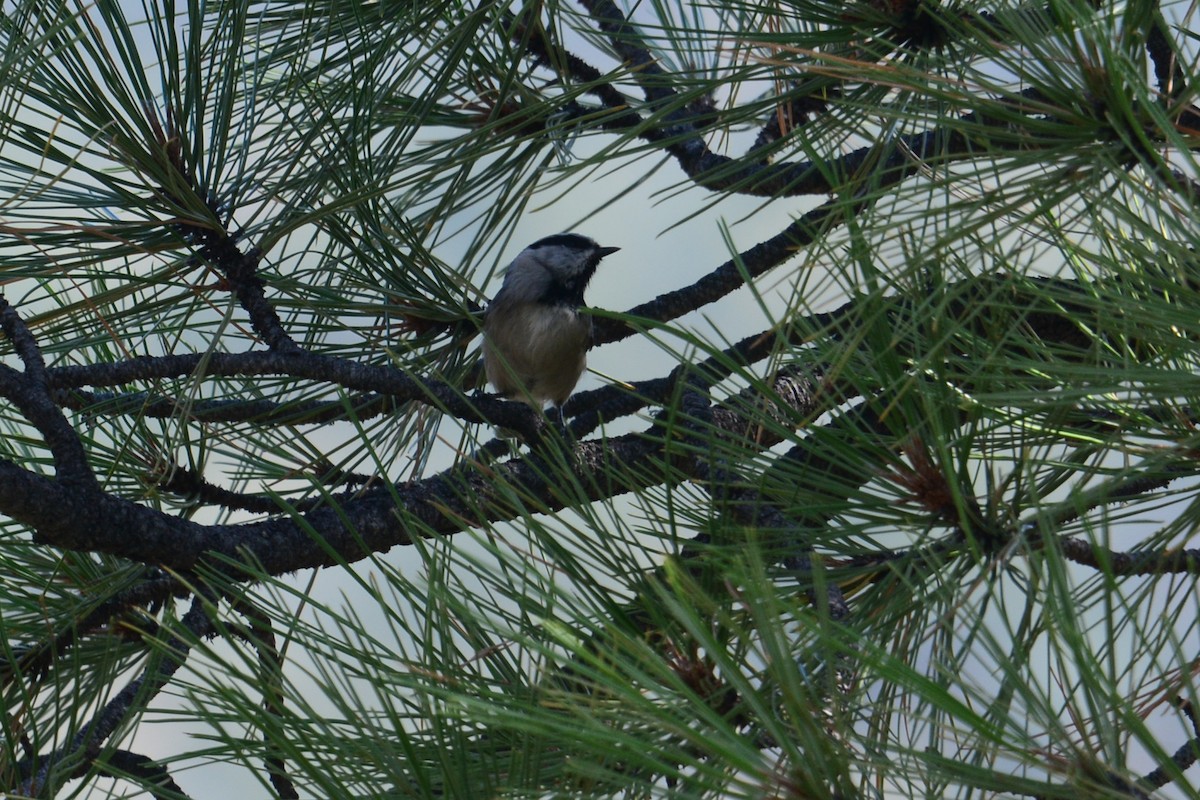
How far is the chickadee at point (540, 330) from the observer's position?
2.30 meters

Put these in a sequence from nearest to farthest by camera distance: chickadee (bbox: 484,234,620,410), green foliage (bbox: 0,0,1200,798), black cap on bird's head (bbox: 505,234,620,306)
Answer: green foliage (bbox: 0,0,1200,798)
chickadee (bbox: 484,234,620,410)
black cap on bird's head (bbox: 505,234,620,306)

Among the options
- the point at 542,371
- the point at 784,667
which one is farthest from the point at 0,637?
the point at 542,371

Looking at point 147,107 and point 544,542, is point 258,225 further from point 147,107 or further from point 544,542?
point 544,542

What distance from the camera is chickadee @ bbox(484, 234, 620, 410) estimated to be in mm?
2303

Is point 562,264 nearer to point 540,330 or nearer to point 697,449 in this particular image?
point 540,330

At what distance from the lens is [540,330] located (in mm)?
2307

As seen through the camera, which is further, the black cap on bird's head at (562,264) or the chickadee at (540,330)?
the black cap on bird's head at (562,264)

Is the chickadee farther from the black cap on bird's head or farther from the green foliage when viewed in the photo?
the green foliage

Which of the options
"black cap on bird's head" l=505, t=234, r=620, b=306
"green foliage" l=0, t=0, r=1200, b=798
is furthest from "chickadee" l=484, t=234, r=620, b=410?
"green foliage" l=0, t=0, r=1200, b=798

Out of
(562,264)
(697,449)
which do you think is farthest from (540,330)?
(697,449)

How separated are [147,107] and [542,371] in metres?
1.15

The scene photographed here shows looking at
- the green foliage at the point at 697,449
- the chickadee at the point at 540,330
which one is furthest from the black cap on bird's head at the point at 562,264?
the green foliage at the point at 697,449

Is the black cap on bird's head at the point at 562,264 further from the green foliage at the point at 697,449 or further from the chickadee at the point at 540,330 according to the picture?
the green foliage at the point at 697,449

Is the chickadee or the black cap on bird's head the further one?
the black cap on bird's head
